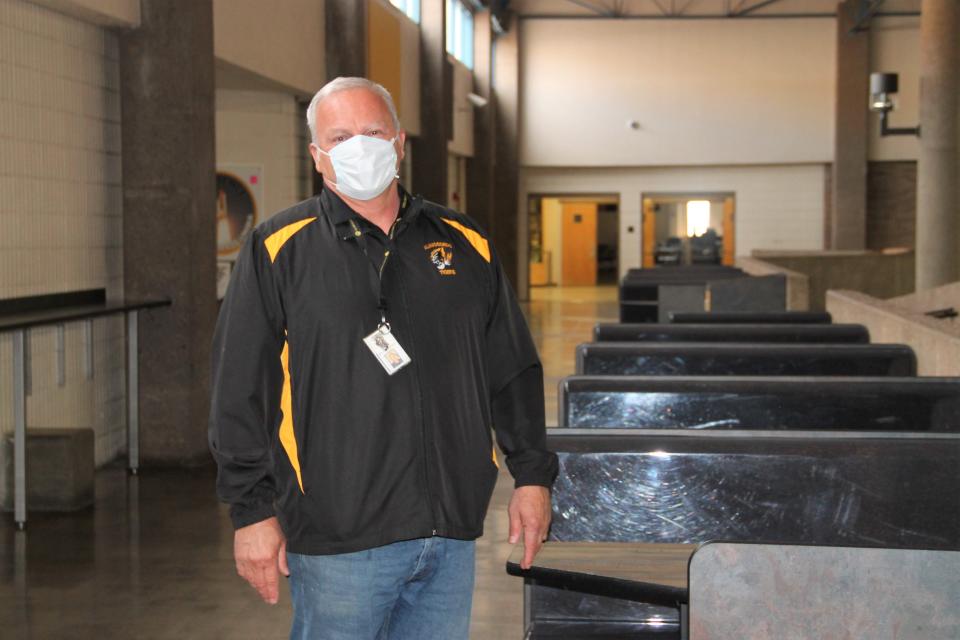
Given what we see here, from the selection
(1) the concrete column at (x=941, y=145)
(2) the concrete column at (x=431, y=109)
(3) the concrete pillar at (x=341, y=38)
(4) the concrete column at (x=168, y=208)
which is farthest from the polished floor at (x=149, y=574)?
(2) the concrete column at (x=431, y=109)

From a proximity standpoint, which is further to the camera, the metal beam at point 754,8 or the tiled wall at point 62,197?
the metal beam at point 754,8

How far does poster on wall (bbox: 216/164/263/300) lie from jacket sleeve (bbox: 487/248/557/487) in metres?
8.69

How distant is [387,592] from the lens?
2.25 m

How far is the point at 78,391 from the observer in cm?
737

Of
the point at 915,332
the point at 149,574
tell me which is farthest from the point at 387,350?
the point at 915,332

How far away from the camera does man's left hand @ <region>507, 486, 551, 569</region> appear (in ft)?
7.88

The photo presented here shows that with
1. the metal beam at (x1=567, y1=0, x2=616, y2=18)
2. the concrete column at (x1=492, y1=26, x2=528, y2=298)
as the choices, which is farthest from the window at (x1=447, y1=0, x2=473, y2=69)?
the metal beam at (x1=567, y1=0, x2=616, y2=18)

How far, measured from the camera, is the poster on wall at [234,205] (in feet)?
35.9

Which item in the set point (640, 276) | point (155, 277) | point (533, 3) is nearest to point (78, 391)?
point (155, 277)

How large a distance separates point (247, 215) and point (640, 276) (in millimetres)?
5208

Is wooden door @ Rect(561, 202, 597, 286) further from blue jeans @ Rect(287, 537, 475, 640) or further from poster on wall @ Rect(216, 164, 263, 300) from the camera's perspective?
blue jeans @ Rect(287, 537, 475, 640)

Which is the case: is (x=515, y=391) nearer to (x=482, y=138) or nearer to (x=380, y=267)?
(x=380, y=267)

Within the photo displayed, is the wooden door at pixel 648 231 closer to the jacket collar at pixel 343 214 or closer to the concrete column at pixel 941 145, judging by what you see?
the concrete column at pixel 941 145

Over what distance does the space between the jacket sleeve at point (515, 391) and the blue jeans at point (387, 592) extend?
0.66 ft
